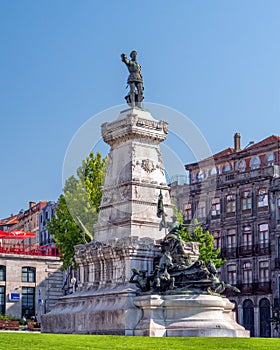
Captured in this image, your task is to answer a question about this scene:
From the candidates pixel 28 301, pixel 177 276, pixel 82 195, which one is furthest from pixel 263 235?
pixel 177 276

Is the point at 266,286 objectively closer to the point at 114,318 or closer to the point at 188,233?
the point at 188,233

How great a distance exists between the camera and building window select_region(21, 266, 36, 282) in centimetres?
7710

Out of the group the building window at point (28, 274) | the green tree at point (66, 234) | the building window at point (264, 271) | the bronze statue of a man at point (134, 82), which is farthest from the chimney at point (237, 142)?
the bronze statue of a man at point (134, 82)

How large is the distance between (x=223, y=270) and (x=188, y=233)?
21.2 metres

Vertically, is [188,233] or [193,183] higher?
[193,183]

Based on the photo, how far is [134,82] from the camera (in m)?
43.3

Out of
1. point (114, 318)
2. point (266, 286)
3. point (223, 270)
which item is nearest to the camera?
point (114, 318)

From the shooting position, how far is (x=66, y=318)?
40156mm

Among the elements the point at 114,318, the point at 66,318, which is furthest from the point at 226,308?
the point at 66,318

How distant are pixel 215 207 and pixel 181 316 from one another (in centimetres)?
4645

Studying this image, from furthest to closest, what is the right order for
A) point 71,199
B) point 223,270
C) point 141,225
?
point 223,270 → point 71,199 → point 141,225

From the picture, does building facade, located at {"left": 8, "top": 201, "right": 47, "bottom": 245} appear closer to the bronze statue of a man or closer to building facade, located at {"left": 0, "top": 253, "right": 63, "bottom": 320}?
building facade, located at {"left": 0, "top": 253, "right": 63, "bottom": 320}

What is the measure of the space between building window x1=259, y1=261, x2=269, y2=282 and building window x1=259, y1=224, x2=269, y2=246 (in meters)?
1.83

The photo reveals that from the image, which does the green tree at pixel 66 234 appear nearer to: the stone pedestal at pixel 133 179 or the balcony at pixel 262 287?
the stone pedestal at pixel 133 179
